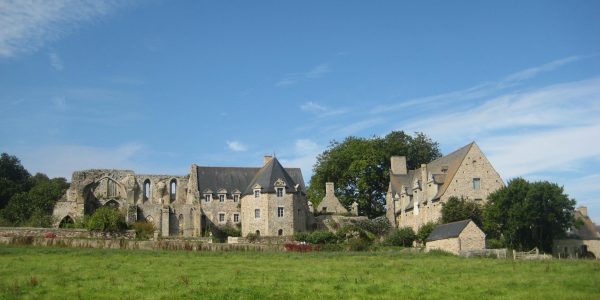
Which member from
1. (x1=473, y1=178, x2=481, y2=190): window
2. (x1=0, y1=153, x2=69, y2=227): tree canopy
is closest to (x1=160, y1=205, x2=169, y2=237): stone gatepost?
(x1=0, y1=153, x2=69, y2=227): tree canopy

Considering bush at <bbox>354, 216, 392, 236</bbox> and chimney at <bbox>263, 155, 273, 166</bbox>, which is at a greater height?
chimney at <bbox>263, 155, 273, 166</bbox>

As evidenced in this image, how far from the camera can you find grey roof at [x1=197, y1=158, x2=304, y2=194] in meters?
68.9

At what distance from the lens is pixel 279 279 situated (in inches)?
991

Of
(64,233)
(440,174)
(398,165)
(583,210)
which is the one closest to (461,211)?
(440,174)

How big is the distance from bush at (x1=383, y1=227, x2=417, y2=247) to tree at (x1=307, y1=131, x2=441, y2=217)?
21665 millimetres

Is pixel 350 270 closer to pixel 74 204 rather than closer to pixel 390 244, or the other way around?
pixel 390 244

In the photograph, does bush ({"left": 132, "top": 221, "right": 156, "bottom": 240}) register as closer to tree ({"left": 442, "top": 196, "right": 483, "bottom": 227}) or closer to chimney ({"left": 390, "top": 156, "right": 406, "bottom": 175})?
tree ({"left": 442, "top": 196, "right": 483, "bottom": 227})

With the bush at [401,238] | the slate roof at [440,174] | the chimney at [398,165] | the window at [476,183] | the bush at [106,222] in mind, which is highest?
the chimney at [398,165]

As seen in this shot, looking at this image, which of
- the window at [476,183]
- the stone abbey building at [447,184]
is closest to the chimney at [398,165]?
the stone abbey building at [447,184]

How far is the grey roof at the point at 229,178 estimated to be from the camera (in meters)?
68.9

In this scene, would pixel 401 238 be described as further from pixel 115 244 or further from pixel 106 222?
pixel 106 222

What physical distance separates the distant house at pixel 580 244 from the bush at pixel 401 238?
1141cm

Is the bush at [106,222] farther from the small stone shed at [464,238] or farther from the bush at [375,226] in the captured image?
the small stone shed at [464,238]

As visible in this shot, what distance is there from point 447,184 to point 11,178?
205 ft
